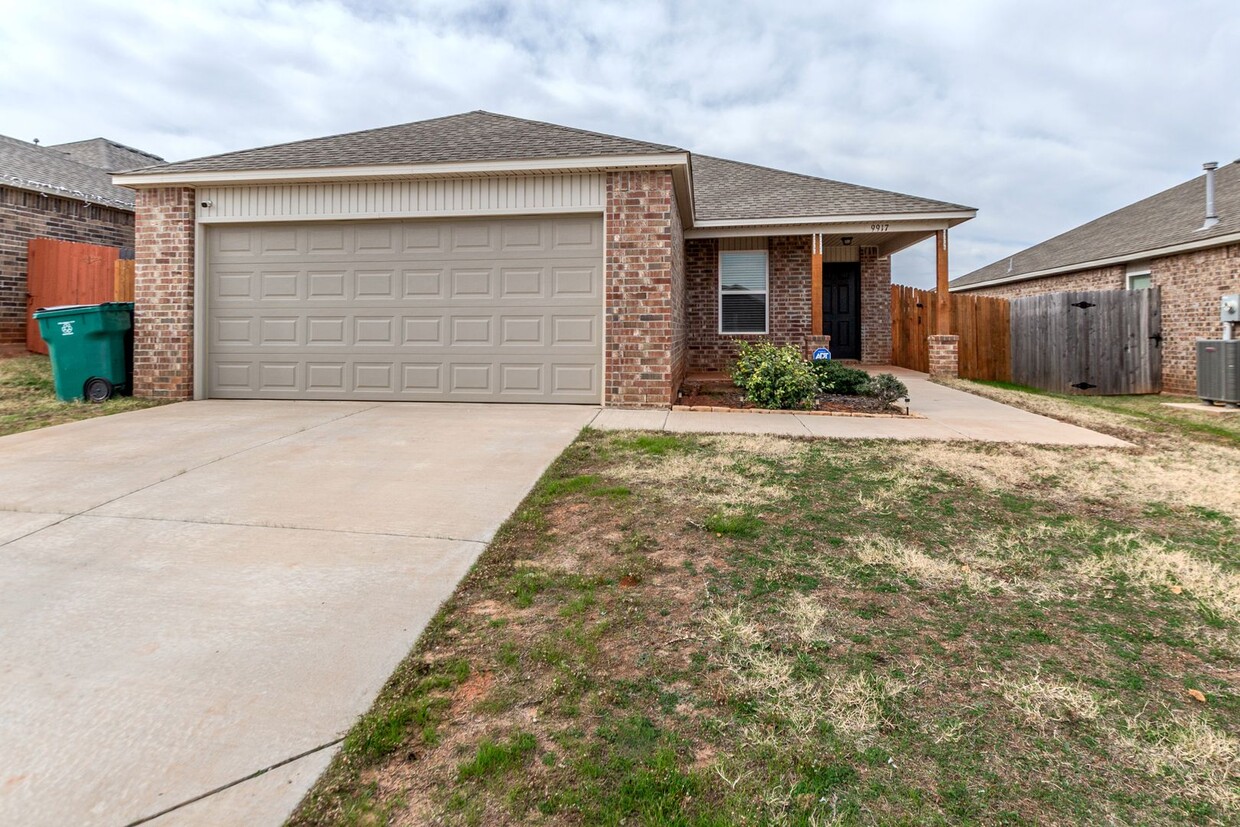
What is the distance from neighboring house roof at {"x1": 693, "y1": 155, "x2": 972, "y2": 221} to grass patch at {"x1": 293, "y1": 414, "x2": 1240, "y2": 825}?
8935 mm

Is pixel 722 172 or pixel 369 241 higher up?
pixel 722 172

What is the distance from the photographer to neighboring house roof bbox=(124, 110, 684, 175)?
26.5 feet

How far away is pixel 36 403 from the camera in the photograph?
798cm

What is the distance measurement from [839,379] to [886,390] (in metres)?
1.00

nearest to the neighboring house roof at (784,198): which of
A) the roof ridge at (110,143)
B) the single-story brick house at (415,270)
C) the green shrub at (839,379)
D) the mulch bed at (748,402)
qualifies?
the single-story brick house at (415,270)

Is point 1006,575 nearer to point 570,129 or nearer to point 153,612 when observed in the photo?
point 153,612

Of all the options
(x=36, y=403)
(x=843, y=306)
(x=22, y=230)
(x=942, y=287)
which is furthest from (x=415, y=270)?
(x=843, y=306)

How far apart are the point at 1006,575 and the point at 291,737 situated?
3195 mm

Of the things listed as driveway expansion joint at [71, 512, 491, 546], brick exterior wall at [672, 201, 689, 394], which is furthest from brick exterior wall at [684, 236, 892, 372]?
driveway expansion joint at [71, 512, 491, 546]

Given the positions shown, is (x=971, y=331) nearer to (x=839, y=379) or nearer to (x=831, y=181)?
(x=831, y=181)

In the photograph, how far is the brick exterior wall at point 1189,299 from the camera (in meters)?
11.8

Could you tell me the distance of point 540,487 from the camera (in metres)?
4.45

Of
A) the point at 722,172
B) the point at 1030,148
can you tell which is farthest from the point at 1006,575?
the point at 1030,148

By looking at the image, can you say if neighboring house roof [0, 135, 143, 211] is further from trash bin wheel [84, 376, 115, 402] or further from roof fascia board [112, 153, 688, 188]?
trash bin wheel [84, 376, 115, 402]
